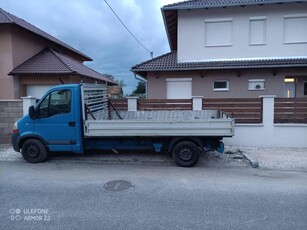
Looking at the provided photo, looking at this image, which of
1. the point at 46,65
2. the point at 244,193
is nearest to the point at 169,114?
the point at 244,193

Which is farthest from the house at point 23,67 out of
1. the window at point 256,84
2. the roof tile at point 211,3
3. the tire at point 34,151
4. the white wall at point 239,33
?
the window at point 256,84

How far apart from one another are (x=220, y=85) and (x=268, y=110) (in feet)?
17.6

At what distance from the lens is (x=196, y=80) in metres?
14.1

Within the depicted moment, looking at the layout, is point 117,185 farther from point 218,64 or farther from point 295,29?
point 295,29

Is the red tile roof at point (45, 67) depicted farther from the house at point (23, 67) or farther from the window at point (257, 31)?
the window at point (257, 31)

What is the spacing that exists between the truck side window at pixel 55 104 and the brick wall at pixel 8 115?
334 centimetres

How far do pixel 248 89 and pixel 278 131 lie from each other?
17.2 ft

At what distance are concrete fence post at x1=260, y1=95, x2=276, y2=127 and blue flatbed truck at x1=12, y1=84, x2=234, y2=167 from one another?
320 cm

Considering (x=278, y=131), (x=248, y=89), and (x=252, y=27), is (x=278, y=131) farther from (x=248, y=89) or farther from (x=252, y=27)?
(x=252, y=27)

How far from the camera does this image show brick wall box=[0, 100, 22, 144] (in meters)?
9.80

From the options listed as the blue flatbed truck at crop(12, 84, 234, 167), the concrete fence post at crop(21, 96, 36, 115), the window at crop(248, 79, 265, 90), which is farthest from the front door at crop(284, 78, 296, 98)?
the concrete fence post at crop(21, 96, 36, 115)

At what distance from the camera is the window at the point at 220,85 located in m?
14.1

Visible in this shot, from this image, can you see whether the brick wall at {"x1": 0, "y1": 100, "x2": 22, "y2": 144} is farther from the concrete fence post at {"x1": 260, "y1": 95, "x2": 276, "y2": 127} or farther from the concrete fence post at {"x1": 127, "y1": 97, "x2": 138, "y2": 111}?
the concrete fence post at {"x1": 260, "y1": 95, "x2": 276, "y2": 127}

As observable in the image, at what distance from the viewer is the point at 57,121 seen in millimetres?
7062
